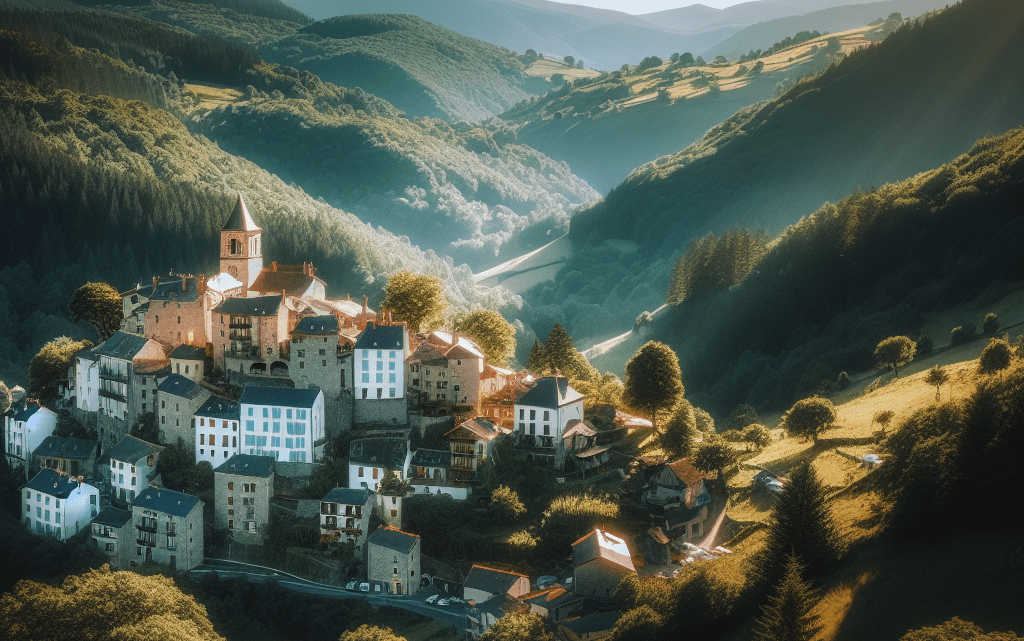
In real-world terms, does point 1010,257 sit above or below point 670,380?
above

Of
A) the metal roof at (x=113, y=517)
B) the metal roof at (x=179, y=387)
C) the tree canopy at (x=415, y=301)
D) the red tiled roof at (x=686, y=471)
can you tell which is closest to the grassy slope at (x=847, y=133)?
the tree canopy at (x=415, y=301)

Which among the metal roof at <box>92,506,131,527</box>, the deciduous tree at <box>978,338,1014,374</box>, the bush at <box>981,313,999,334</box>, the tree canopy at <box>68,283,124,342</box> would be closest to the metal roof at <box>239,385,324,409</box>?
the metal roof at <box>92,506,131,527</box>

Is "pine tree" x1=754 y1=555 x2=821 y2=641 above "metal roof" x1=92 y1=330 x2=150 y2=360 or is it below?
below

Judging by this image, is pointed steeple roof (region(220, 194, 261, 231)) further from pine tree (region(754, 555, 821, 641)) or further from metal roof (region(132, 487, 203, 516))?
pine tree (region(754, 555, 821, 641))

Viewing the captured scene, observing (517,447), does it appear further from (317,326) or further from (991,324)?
(991,324)

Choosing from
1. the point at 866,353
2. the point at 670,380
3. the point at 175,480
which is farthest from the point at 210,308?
the point at 866,353

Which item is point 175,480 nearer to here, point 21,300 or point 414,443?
point 414,443
